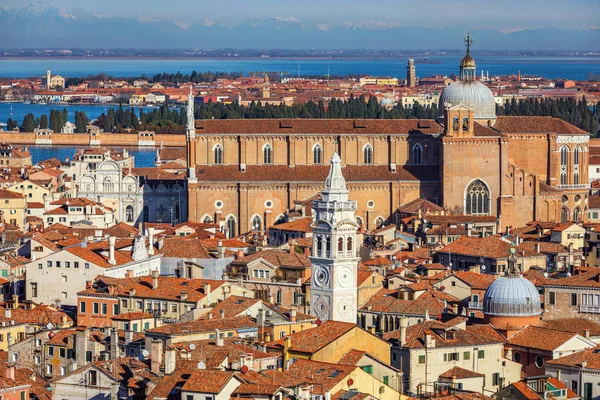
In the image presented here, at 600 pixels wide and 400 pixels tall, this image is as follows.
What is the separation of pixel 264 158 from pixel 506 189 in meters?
6.33

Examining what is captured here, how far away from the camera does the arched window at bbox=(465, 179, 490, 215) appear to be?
50688mm

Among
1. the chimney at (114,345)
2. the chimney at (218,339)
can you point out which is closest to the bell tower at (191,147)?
the chimney at (114,345)

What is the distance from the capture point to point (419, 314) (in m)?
28.4

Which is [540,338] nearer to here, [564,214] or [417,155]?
[417,155]

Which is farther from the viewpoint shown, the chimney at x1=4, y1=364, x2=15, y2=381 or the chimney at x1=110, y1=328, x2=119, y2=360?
the chimney at x1=110, y1=328, x2=119, y2=360

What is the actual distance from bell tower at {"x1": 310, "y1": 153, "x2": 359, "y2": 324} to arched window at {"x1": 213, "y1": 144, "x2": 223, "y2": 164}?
80.8 ft

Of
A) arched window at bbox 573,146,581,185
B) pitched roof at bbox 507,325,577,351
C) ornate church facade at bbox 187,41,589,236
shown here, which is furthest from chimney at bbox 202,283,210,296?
arched window at bbox 573,146,581,185

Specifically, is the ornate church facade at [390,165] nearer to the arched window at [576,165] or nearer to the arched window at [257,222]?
the arched window at [257,222]

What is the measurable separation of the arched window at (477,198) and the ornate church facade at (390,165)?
0.03 m

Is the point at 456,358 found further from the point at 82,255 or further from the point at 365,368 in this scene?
the point at 82,255

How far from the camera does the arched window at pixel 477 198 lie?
50688 mm

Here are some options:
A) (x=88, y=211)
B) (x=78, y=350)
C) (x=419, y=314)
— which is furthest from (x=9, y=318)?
(x=88, y=211)

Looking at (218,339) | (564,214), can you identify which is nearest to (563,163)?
(564,214)

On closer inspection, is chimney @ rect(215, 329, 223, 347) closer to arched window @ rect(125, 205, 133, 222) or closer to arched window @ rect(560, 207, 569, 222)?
arched window @ rect(125, 205, 133, 222)
